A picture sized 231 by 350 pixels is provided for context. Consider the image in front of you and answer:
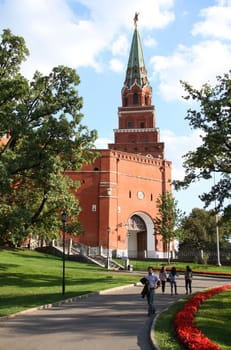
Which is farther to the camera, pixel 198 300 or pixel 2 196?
pixel 2 196

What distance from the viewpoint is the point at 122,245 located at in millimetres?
49688

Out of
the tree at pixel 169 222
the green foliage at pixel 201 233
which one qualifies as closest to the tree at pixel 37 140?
the tree at pixel 169 222

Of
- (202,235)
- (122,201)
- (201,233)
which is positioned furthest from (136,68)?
(202,235)

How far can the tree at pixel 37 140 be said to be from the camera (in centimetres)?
1758

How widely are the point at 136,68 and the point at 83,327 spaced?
6219cm

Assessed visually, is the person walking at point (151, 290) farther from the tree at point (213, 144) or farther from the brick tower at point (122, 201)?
the brick tower at point (122, 201)

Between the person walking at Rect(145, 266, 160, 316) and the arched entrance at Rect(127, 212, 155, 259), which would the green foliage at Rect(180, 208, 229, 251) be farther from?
the person walking at Rect(145, 266, 160, 316)

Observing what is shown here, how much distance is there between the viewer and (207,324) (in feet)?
34.1

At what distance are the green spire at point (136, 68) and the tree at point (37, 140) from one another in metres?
49.3

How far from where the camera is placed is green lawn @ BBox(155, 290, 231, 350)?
27.8 ft

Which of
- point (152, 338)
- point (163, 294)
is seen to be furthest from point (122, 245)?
point (152, 338)

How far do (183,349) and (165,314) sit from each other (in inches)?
185

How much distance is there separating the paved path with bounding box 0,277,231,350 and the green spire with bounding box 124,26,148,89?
55.9 m

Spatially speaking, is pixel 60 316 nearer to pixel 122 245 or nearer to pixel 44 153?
pixel 44 153
